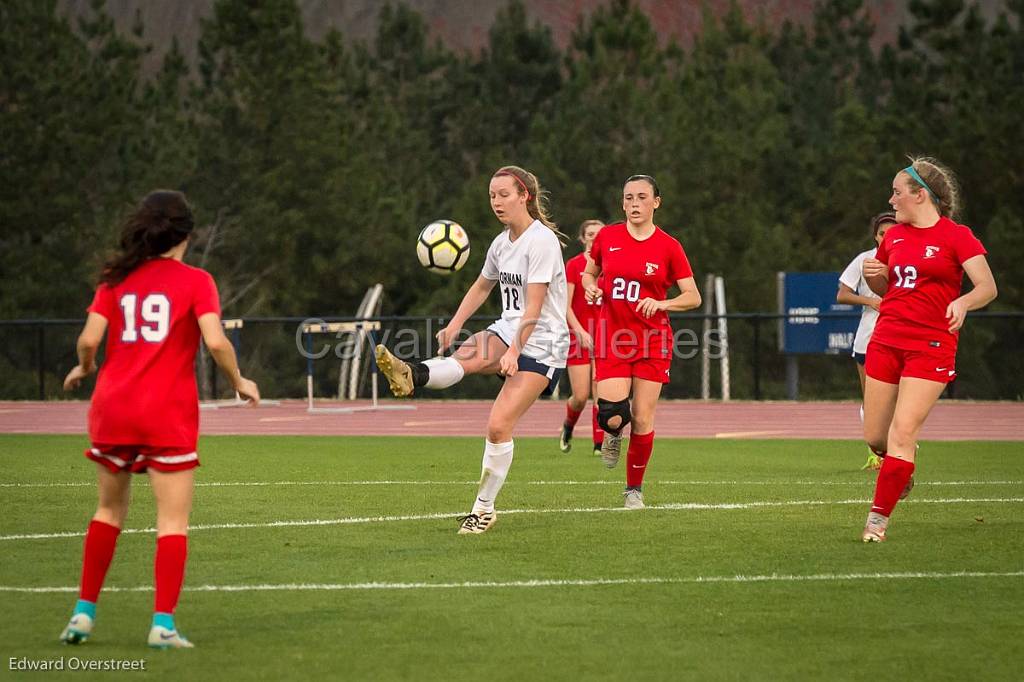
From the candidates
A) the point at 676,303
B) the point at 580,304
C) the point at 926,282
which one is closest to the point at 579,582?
the point at 926,282

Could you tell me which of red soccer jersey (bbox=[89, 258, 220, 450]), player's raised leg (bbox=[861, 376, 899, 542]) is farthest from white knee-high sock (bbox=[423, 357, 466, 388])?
red soccer jersey (bbox=[89, 258, 220, 450])

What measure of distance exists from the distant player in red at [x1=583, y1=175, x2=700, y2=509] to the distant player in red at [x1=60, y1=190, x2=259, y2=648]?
15.5ft

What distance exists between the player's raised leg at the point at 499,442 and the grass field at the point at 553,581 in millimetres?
206

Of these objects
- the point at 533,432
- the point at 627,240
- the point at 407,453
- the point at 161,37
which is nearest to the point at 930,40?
the point at 533,432

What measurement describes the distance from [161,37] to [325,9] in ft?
66.8

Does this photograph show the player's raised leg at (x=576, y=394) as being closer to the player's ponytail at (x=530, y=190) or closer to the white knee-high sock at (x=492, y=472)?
the player's ponytail at (x=530, y=190)

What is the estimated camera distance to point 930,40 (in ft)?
128

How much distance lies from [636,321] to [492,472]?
171cm

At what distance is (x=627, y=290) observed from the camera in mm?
10586

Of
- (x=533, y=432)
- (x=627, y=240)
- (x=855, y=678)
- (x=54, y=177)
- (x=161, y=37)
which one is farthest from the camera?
(x=161, y=37)

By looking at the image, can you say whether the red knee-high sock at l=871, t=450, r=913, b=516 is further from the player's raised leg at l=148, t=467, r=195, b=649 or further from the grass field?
the player's raised leg at l=148, t=467, r=195, b=649

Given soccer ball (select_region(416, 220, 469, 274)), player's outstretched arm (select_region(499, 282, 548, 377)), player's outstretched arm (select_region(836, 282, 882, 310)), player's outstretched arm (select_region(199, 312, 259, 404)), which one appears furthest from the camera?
soccer ball (select_region(416, 220, 469, 274))

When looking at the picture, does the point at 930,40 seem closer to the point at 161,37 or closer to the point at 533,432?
the point at 533,432

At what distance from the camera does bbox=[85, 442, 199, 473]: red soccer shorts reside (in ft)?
19.9
